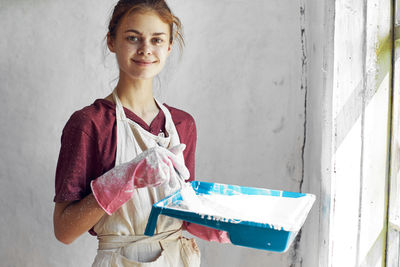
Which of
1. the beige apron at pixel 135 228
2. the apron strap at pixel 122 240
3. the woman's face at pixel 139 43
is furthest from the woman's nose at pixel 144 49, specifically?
the apron strap at pixel 122 240

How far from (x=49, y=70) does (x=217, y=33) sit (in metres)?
0.64

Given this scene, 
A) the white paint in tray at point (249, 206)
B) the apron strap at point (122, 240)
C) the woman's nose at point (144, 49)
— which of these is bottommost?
the apron strap at point (122, 240)

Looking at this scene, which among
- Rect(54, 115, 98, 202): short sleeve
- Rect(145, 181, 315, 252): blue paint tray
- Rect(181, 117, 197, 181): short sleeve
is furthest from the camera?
Rect(181, 117, 197, 181): short sleeve

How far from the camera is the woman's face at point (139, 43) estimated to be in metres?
1.15

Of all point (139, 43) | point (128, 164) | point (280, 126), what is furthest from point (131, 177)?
point (280, 126)

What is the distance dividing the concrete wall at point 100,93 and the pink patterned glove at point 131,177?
1.90 ft

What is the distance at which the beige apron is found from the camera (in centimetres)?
110

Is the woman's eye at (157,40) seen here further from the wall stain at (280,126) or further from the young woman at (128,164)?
the wall stain at (280,126)

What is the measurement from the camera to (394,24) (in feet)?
3.95

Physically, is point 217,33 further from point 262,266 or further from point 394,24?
point 262,266

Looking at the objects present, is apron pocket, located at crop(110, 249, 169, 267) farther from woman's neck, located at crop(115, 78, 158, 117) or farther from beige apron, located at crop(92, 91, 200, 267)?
woman's neck, located at crop(115, 78, 158, 117)

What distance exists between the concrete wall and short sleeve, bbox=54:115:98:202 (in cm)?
48

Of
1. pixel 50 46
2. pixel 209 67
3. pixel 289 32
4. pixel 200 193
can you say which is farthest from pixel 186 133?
pixel 50 46

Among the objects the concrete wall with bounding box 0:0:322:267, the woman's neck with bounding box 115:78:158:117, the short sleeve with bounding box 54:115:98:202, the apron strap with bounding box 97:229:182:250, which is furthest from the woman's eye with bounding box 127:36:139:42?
the apron strap with bounding box 97:229:182:250
